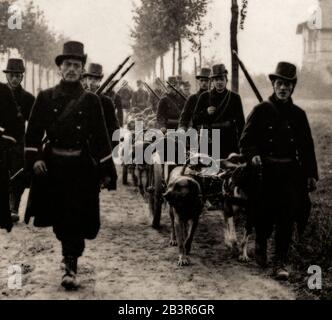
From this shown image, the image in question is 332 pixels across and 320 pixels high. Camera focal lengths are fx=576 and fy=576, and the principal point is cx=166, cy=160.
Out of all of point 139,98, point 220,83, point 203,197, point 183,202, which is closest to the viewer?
point 183,202

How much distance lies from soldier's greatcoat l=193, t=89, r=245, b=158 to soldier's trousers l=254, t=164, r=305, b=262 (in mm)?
1961

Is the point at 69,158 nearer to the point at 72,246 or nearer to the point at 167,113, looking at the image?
the point at 72,246

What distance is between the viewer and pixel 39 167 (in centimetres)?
606

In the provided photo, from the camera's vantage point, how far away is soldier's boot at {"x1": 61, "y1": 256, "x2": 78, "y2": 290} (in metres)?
6.02

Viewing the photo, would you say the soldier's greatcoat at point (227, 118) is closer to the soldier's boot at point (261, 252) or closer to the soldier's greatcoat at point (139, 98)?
the soldier's boot at point (261, 252)

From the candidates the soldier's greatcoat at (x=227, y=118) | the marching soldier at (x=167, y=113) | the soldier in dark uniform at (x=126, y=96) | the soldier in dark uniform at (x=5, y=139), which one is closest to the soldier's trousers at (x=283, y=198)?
the soldier's greatcoat at (x=227, y=118)

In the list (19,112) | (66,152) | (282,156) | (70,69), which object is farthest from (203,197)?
(19,112)

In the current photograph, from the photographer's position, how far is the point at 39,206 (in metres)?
6.23

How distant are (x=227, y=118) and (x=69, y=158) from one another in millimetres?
3296

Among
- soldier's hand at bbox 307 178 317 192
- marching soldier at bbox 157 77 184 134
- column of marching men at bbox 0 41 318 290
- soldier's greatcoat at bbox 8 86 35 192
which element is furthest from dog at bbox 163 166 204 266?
marching soldier at bbox 157 77 184 134

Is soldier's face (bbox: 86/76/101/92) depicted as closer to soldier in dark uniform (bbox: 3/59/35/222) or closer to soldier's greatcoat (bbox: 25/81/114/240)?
soldier in dark uniform (bbox: 3/59/35/222)

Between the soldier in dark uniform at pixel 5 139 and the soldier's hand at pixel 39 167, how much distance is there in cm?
41

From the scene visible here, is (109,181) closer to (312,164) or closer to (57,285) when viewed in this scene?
(57,285)

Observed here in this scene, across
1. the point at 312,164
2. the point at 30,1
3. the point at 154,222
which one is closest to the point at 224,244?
the point at 154,222
